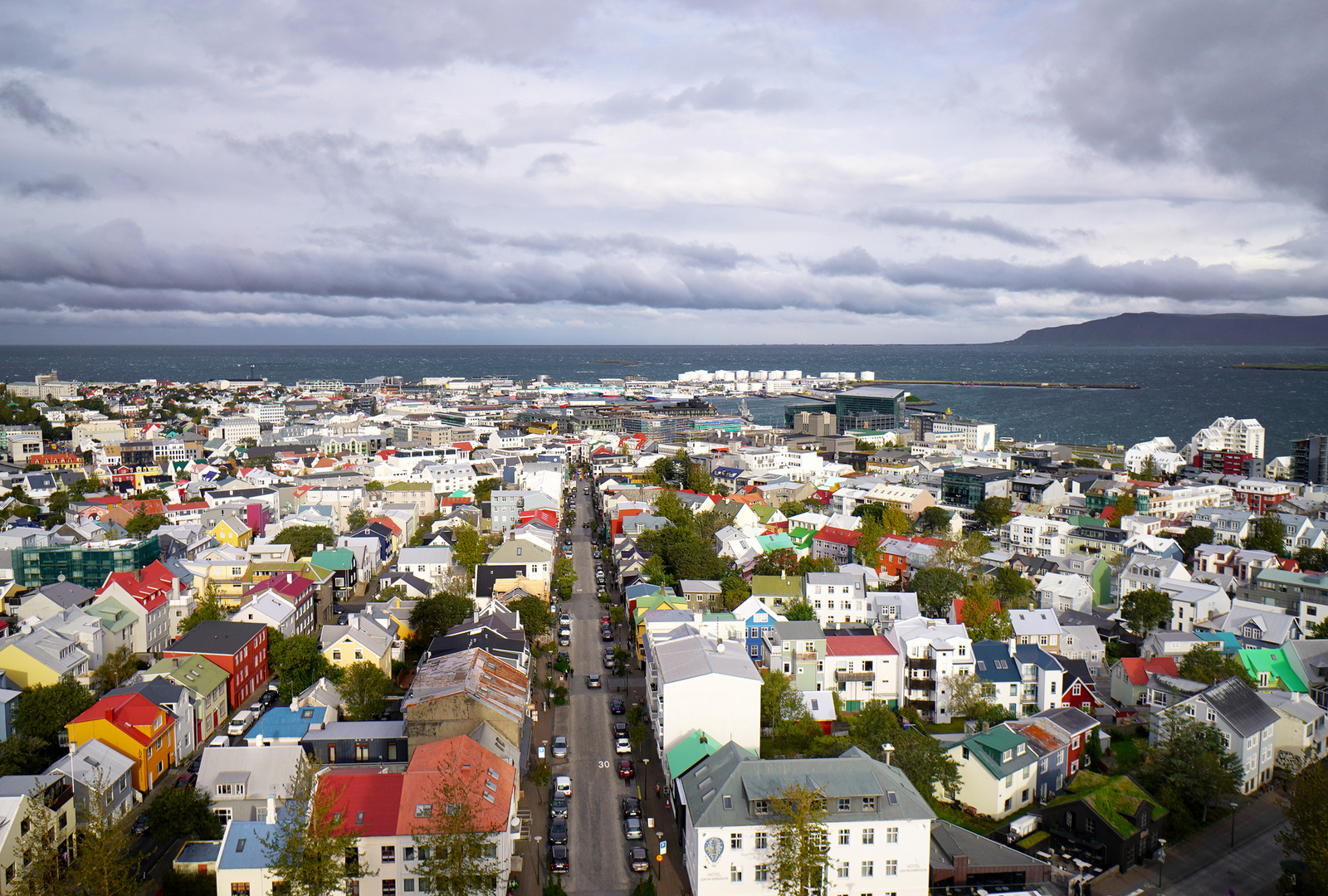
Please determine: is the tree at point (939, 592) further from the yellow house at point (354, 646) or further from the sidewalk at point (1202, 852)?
the yellow house at point (354, 646)

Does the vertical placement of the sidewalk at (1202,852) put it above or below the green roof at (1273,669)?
below

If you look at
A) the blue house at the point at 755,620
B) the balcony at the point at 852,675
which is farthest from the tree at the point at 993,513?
the balcony at the point at 852,675

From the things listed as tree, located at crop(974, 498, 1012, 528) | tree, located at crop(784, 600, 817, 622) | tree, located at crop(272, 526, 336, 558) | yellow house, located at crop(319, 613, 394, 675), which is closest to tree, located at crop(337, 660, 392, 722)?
yellow house, located at crop(319, 613, 394, 675)

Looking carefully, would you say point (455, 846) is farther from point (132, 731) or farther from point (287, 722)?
point (132, 731)

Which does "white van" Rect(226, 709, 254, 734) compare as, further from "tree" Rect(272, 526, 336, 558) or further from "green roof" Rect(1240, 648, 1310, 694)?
"green roof" Rect(1240, 648, 1310, 694)

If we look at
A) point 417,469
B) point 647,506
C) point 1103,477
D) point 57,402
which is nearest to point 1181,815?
point 647,506

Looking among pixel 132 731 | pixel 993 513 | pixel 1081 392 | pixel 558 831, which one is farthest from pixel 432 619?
pixel 1081 392

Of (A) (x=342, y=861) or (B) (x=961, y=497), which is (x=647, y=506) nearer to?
(B) (x=961, y=497)
